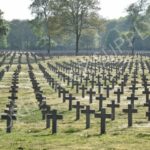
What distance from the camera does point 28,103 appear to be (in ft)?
74.6

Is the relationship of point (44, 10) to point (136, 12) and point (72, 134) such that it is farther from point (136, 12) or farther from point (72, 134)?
point (72, 134)

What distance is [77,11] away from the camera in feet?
244

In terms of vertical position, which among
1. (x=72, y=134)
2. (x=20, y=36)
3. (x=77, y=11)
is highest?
(x=77, y=11)

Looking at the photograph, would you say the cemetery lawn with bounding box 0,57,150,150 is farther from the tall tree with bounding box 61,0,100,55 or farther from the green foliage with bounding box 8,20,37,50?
the green foliage with bounding box 8,20,37,50

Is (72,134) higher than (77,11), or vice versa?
(77,11)

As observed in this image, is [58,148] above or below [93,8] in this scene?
below

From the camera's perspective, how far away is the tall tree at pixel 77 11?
73875 mm

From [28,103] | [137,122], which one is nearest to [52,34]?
[28,103]

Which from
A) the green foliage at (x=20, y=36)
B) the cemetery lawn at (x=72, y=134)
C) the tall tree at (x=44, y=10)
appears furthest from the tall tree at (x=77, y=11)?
the green foliage at (x=20, y=36)

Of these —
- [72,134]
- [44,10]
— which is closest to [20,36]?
[44,10]

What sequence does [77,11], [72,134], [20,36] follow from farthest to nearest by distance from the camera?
[20,36] → [77,11] → [72,134]

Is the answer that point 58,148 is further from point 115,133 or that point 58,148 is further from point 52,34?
point 52,34

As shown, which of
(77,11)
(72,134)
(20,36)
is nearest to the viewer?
(72,134)

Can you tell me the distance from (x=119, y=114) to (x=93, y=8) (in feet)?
185
